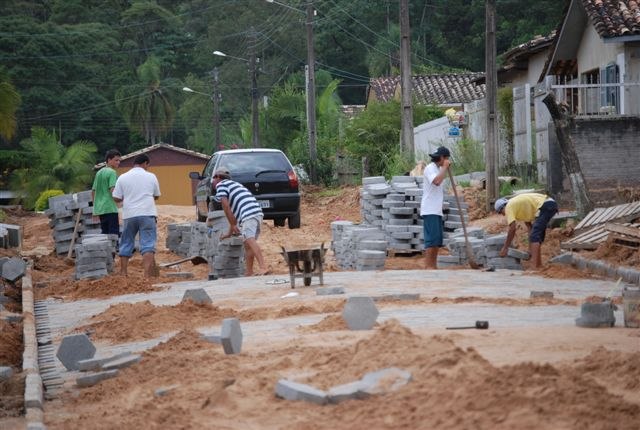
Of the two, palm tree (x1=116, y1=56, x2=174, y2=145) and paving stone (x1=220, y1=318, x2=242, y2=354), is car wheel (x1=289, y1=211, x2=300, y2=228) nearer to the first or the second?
paving stone (x1=220, y1=318, x2=242, y2=354)

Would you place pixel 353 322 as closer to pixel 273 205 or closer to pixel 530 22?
pixel 273 205

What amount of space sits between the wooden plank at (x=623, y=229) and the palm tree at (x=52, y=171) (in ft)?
137

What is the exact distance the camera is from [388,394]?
7191mm

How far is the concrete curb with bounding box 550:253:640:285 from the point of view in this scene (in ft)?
49.8

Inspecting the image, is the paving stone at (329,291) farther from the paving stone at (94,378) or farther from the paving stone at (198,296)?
the paving stone at (94,378)

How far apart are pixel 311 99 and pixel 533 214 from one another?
88.9ft

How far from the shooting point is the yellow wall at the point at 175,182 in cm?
6994

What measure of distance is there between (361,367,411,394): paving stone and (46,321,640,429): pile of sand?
2.9 inches

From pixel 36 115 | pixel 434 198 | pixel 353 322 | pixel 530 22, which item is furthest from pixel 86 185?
pixel 353 322

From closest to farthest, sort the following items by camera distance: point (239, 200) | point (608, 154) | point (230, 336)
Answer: point (230, 336) < point (239, 200) < point (608, 154)

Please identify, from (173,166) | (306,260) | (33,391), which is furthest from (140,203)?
(173,166)

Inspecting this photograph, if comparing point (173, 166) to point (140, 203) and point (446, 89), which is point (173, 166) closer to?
point (446, 89)

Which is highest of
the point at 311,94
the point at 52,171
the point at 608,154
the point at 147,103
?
the point at 147,103

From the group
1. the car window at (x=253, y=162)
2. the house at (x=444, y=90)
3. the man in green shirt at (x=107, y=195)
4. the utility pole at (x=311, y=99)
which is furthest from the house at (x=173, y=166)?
the man in green shirt at (x=107, y=195)
